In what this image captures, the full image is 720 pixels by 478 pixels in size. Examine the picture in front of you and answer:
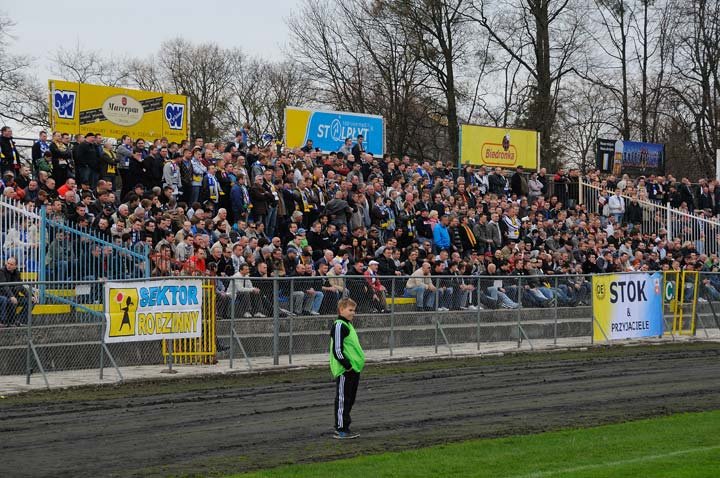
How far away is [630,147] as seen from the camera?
4362 centimetres

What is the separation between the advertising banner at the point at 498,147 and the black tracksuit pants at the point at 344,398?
84.2ft

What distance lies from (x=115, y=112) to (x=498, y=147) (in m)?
15.0

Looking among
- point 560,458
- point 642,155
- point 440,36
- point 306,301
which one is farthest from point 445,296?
point 440,36

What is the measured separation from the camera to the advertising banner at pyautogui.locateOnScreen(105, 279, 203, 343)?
1895cm

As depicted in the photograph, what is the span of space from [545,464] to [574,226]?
2489 cm

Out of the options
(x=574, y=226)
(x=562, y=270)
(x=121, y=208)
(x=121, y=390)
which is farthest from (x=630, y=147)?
(x=121, y=390)

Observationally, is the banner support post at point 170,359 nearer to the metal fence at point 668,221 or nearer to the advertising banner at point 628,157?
the metal fence at point 668,221

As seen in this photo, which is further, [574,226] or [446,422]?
[574,226]

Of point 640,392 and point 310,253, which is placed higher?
point 310,253

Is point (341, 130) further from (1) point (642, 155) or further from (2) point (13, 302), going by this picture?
(2) point (13, 302)

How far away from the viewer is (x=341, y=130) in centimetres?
3634

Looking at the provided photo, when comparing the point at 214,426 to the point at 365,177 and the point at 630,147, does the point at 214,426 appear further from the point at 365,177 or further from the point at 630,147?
the point at 630,147

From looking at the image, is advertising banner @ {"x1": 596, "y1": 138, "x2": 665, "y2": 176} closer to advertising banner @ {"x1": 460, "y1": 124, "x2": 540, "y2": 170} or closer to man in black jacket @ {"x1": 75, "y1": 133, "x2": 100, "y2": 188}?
advertising banner @ {"x1": 460, "y1": 124, "x2": 540, "y2": 170}

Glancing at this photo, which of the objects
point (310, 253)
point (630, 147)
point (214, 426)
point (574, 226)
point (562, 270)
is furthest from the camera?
point (630, 147)
